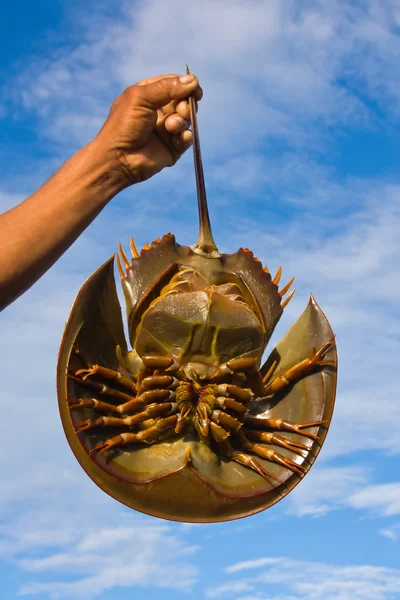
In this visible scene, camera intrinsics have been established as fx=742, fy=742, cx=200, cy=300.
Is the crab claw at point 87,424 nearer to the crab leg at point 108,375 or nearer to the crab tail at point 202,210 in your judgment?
the crab leg at point 108,375

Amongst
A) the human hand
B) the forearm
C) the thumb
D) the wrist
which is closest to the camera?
the forearm

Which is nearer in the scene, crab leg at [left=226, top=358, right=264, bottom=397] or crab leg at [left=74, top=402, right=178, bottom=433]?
crab leg at [left=74, top=402, right=178, bottom=433]

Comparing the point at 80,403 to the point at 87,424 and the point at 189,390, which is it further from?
the point at 189,390

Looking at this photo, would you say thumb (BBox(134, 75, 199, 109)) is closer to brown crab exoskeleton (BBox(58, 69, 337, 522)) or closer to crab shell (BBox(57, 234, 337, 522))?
brown crab exoskeleton (BBox(58, 69, 337, 522))

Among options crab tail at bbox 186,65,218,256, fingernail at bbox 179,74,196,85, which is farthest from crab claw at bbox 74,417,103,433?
fingernail at bbox 179,74,196,85

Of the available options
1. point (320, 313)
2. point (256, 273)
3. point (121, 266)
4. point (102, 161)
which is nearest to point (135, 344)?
point (121, 266)

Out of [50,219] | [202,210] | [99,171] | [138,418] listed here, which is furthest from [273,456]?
[50,219]

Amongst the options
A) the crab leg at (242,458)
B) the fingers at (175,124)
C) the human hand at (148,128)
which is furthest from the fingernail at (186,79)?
the crab leg at (242,458)
